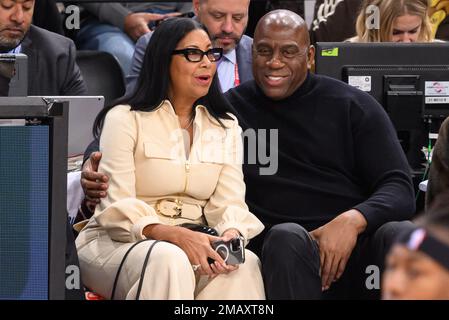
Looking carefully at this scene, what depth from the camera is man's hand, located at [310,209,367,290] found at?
324 centimetres

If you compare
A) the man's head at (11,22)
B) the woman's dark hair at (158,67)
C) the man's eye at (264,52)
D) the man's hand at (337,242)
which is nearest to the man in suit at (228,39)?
the man's head at (11,22)

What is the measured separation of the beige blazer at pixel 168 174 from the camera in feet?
10.8

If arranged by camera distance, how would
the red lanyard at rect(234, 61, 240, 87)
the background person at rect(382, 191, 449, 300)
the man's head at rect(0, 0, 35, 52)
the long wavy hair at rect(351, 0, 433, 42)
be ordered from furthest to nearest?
the long wavy hair at rect(351, 0, 433, 42) → the red lanyard at rect(234, 61, 240, 87) → the man's head at rect(0, 0, 35, 52) → the background person at rect(382, 191, 449, 300)

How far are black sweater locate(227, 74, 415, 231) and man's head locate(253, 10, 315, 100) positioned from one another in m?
0.05

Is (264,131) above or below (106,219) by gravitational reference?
above

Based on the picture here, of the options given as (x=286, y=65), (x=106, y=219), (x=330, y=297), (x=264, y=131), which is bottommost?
(x=330, y=297)

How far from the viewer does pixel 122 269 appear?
10.3ft

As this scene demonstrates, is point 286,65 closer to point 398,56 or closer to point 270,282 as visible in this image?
point 398,56

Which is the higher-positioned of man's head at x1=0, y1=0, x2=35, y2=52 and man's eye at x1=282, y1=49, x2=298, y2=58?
man's head at x1=0, y1=0, x2=35, y2=52

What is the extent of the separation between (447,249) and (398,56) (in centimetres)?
246

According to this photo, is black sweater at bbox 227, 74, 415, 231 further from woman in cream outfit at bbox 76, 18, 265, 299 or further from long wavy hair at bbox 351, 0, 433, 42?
long wavy hair at bbox 351, 0, 433, 42

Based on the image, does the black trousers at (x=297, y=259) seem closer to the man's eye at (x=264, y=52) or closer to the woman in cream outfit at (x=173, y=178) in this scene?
the woman in cream outfit at (x=173, y=178)

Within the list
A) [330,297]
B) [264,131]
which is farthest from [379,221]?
[264,131]
